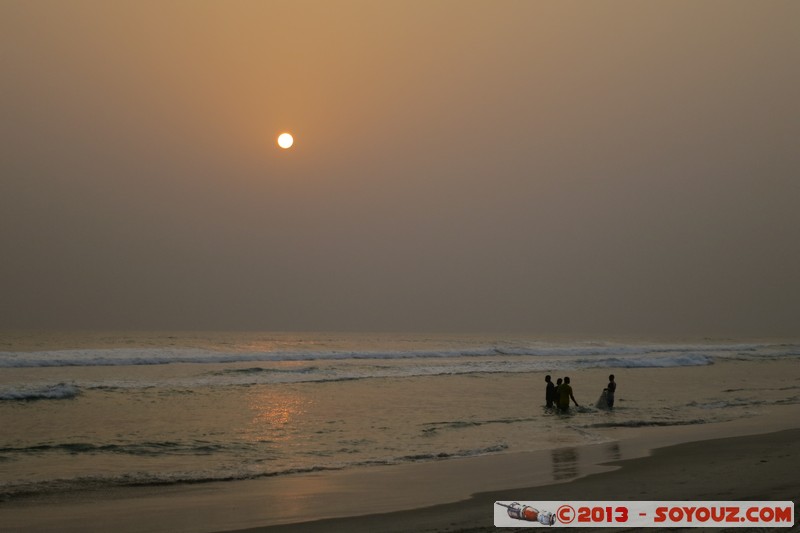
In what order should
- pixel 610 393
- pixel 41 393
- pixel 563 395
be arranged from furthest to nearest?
pixel 41 393 < pixel 610 393 < pixel 563 395

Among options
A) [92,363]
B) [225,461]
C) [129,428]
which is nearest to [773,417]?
[225,461]

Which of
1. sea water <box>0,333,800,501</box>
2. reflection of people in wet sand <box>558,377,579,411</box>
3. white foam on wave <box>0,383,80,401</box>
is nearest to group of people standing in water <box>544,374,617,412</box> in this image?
reflection of people in wet sand <box>558,377,579,411</box>

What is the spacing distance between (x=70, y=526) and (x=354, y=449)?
6.21 meters

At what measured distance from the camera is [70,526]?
8148mm

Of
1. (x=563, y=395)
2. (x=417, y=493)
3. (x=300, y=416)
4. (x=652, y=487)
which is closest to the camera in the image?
(x=652, y=487)

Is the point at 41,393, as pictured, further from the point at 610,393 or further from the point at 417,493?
the point at 610,393

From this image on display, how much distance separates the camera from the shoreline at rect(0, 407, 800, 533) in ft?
27.0

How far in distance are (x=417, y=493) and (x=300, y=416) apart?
28.9 feet

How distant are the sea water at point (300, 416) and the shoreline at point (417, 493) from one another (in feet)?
2.74

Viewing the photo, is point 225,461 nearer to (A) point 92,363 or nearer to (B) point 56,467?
(B) point 56,467

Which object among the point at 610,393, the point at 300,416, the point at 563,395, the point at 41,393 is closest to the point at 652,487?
the point at 563,395

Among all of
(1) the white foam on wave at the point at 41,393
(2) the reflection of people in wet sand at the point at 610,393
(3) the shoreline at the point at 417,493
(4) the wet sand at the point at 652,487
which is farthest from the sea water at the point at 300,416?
(4) the wet sand at the point at 652,487

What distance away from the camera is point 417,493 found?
9.85 m

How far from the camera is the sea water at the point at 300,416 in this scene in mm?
12250
